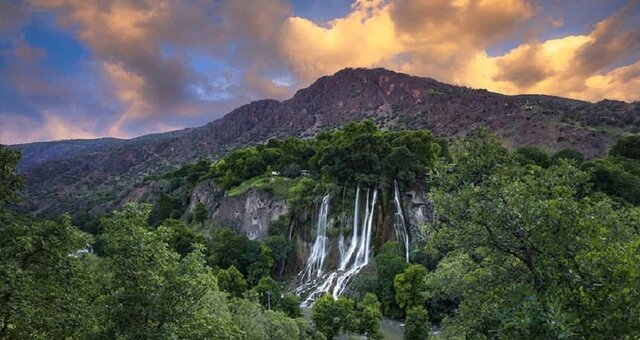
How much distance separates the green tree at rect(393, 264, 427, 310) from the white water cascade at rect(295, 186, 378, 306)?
1062 centimetres

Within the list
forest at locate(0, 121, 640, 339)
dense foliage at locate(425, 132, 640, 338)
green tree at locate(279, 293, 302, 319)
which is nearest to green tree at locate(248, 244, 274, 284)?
green tree at locate(279, 293, 302, 319)

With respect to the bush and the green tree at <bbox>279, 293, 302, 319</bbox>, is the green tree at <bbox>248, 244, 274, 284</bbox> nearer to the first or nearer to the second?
the green tree at <bbox>279, 293, 302, 319</bbox>

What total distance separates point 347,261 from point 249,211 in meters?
24.4

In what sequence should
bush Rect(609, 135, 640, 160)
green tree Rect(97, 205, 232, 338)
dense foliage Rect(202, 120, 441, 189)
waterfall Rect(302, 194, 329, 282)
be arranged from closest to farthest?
green tree Rect(97, 205, 232, 338) < waterfall Rect(302, 194, 329, 282) < dense foliage Rect(202, 120, 441, 189) < bush Rect(609, 135, 640, 160)

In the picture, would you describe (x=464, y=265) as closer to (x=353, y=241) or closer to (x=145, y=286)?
(x=145, y=286)

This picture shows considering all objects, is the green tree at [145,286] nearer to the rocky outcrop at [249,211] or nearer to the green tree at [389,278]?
the green tree at [389,278]

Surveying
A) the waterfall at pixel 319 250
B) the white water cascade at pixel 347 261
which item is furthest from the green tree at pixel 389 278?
the waterfall at pixel 319 250

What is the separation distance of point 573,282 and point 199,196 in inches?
3920

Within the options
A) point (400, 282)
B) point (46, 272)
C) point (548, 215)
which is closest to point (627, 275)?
point (548, 215)

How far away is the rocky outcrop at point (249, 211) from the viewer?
261ft

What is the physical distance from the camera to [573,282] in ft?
31.1

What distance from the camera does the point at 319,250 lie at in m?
71.6

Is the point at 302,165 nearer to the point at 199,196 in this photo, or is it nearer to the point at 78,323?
the point at 199,196

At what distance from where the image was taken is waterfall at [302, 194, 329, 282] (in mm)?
68656
